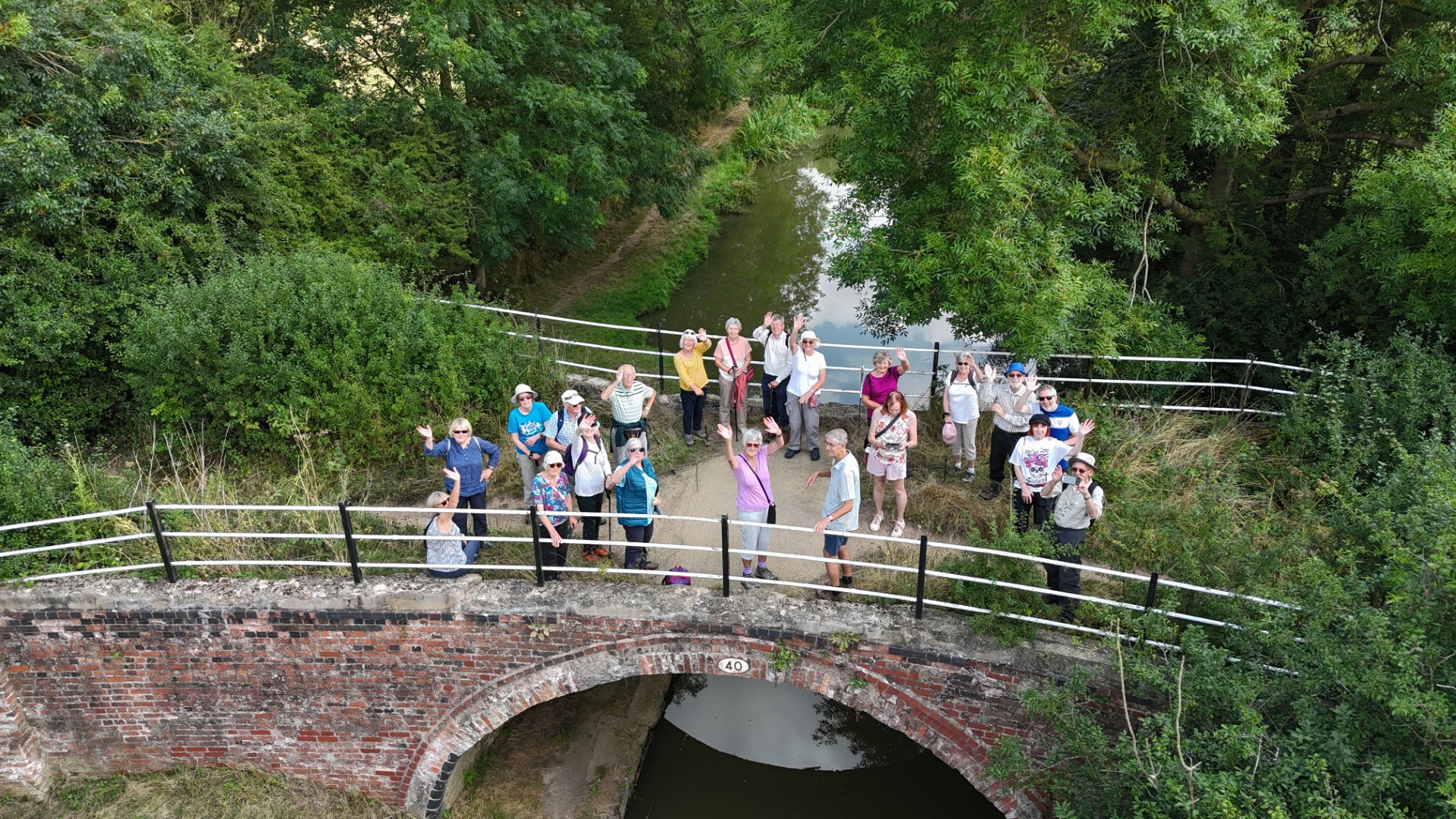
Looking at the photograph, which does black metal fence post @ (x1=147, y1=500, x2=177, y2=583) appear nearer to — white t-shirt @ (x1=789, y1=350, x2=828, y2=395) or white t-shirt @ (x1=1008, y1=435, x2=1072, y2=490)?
white t-shirt @ (x1=789, y1=350, x2=828, y2=395)

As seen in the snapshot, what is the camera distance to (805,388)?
960 cm

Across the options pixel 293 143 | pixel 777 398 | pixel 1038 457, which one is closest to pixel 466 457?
pixel 777 398

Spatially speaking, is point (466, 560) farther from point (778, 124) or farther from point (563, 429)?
point (778, 124)

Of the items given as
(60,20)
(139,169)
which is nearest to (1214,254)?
(139,169)

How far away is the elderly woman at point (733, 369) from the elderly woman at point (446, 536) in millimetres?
3121

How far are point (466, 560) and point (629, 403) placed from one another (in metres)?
2.09

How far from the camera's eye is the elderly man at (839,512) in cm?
742

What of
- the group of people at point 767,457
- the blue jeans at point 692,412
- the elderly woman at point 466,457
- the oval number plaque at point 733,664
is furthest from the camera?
the blue jeans at point 692,412

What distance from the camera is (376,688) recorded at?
809cm

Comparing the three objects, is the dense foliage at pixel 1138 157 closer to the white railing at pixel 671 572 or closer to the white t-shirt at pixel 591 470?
the white railing at pixel 671 572

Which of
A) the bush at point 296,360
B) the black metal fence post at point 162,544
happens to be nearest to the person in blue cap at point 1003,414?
the bush at point 296,360

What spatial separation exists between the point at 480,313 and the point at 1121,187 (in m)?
7.78

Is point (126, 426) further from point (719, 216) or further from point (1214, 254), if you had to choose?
point (719, 216)

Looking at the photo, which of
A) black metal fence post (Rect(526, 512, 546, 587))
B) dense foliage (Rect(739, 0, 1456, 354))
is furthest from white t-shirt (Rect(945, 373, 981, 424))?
black metal fence post (Rect(526, 512, 546, 587))
